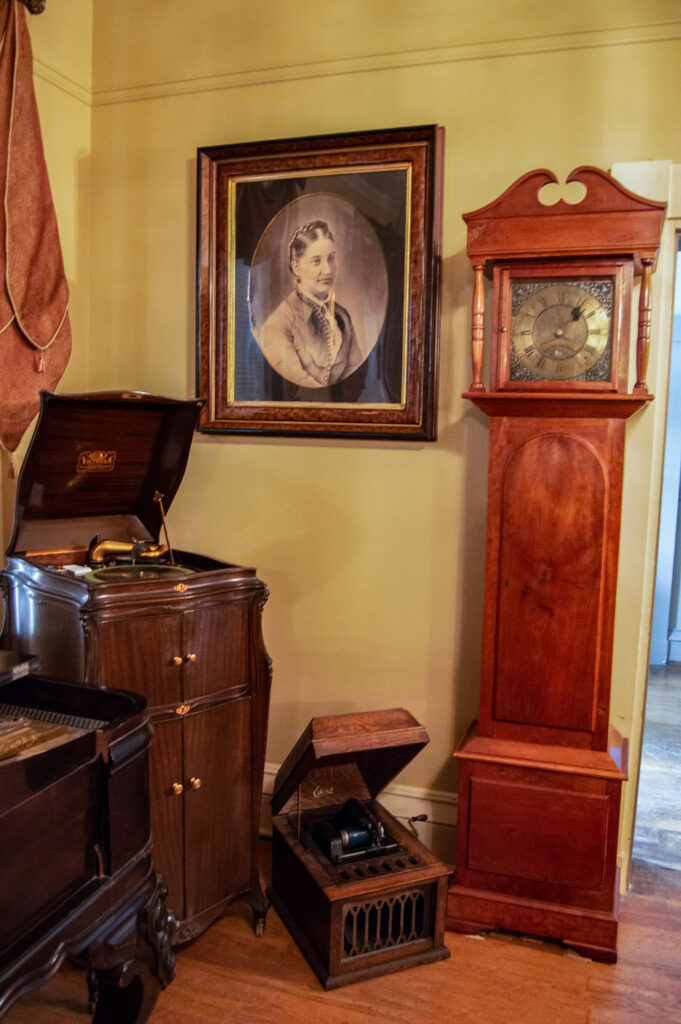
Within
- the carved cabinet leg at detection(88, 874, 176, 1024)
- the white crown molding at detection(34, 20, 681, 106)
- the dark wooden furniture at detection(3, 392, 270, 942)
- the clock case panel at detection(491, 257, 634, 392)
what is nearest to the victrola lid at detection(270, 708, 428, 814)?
the dark wooden furniture at detection(3, 392, 270, 942)

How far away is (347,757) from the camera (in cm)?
248

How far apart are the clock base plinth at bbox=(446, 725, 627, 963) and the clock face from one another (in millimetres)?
1130

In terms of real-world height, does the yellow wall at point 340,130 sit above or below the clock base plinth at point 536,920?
above

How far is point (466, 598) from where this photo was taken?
286 centimetres

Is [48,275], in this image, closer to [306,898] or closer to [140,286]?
[140,286]

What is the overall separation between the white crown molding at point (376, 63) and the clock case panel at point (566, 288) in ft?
2.53

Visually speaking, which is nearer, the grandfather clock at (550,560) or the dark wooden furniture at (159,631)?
the dark wooden furniture at (159,631)

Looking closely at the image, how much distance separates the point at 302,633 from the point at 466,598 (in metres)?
0.62

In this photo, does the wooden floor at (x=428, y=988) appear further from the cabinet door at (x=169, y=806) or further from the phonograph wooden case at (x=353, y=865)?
the cabinet door at (x=169, y=806)

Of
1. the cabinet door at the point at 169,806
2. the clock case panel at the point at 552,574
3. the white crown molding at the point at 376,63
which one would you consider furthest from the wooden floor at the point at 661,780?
the white crown molding at the point at 376,63

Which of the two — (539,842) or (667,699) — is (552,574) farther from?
(667,699)

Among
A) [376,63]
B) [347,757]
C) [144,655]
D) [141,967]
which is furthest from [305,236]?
[141,967]

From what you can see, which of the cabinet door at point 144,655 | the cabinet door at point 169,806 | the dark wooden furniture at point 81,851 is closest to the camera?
the dark wooden furniture at point 81,851

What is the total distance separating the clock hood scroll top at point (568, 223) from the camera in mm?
2293
